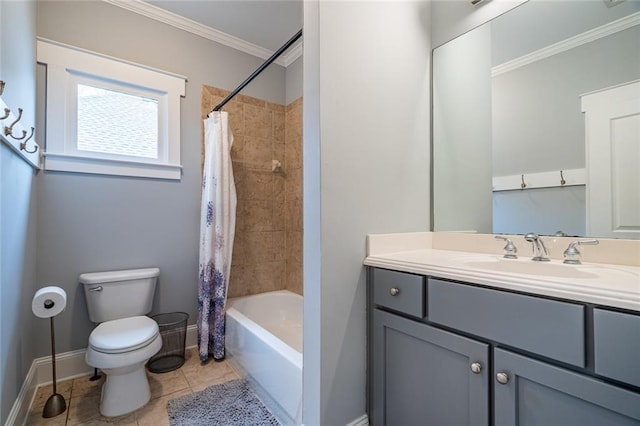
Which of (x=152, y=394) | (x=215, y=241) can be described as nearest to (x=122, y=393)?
(x=152, y=394)

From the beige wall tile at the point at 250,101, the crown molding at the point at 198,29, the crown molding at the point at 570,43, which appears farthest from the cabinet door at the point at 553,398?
the crown molding at the point at 198,29

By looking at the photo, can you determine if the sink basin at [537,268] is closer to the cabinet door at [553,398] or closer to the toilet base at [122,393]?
the cabinet door at [553,398]

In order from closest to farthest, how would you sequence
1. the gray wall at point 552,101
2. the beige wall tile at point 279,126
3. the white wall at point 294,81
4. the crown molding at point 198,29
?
the gray wall at point 552,101 < the crown molding at point 198,29 < the white wall at point 294,81 < the beige wall tile at point 279,126

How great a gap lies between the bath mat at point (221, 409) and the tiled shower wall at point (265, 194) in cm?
89

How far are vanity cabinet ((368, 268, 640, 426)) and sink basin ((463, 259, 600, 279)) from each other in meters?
0.27

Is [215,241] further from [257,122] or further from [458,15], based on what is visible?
[458,15]

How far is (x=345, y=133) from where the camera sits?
1.22 m

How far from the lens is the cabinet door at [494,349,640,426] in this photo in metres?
0.67

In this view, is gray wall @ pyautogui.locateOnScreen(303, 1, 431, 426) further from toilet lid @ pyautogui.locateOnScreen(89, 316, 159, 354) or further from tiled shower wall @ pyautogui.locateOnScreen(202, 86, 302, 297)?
tiled shower wall @ pyautogui.locateOnScreen(202, 86, 302, 297)

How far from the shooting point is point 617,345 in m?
0.67

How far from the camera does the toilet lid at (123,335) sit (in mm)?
1475

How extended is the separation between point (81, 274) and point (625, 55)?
3074 millimetres

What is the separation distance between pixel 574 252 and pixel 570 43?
0.90 metres

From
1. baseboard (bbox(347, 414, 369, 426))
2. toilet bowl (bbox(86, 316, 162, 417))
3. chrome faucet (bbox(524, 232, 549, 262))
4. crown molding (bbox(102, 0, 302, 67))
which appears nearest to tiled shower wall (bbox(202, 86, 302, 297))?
crown molding (bbox(102, 0, 302, 67))
